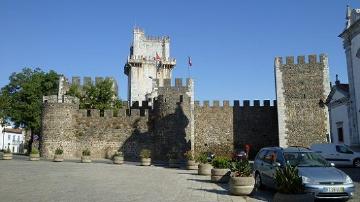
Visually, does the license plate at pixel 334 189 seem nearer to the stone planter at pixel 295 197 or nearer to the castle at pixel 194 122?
the stone planter at pixel 295 197

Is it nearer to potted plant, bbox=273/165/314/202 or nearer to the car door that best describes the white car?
the car door

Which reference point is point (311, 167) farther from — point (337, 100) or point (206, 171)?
point (337, 100)

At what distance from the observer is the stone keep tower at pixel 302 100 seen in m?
33.4

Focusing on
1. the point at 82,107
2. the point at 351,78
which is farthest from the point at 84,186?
the point at 82,107

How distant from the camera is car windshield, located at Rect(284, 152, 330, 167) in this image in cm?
1113

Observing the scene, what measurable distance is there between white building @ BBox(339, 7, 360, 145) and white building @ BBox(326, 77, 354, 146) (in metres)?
0.58

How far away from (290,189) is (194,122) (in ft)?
92.4

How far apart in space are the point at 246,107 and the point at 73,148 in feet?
52.0

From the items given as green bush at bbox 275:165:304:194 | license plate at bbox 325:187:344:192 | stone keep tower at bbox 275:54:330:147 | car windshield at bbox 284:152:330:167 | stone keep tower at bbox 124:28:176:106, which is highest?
stone keep tower at bbox 124:28:176:106

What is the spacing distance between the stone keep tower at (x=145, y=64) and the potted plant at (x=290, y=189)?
4666 cm

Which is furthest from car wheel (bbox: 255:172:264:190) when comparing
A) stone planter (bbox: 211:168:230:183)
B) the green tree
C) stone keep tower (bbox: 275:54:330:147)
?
the green tree

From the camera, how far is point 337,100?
29766mm

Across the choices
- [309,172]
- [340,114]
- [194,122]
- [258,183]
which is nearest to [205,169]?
[258,183]

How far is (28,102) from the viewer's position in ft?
133
